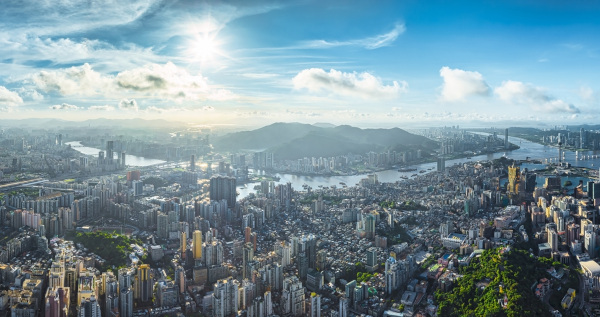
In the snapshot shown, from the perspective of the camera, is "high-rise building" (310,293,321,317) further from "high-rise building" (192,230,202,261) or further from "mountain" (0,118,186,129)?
"mountain" (0,118,186,129)

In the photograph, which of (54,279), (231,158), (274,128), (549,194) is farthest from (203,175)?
(274,128)

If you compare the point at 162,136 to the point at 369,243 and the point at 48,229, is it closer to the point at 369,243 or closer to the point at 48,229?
the point at 48,229

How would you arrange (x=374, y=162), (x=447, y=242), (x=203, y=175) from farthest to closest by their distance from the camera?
1. (x=374, y=162)
2. (x=203, y=175)
3. (x=447, y=242)

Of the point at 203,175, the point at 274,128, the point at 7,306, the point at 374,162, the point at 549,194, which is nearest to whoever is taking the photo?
the point at 7,306

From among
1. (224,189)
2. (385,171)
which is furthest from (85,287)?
(385,171)

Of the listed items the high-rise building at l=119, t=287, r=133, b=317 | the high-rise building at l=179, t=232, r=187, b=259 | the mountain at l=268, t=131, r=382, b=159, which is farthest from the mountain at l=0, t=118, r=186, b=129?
the high-rise building at l=119, t=287, r=133, b=317

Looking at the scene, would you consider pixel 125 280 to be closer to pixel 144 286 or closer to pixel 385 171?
pixel 144 286

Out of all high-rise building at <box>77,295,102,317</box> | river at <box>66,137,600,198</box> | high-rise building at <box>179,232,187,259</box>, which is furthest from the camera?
river at <box>66,137,600,198</box>
